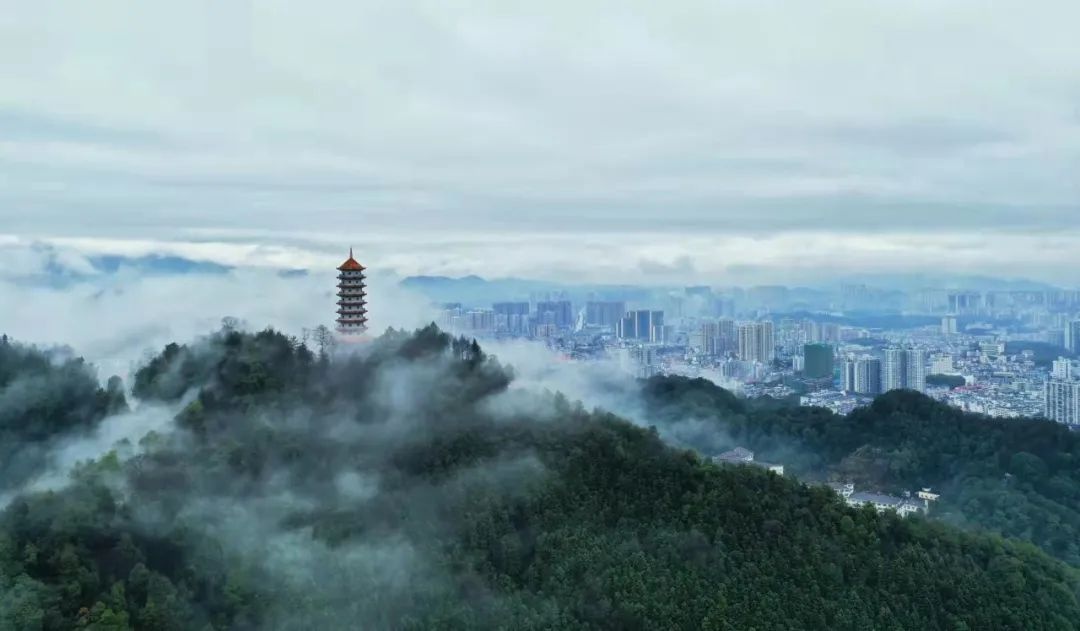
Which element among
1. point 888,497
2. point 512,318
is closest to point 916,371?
point 512,318

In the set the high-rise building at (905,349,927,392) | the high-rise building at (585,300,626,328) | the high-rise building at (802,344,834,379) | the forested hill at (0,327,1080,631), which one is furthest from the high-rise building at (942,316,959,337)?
the forested hill at (0,327,1080,631)

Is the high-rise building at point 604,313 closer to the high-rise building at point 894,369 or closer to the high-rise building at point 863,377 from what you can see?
the high-rise building at point 863,377

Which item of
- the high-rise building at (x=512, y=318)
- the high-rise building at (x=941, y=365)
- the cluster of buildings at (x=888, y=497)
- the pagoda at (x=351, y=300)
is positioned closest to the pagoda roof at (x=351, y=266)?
the pagoda at (x=351, y=300)

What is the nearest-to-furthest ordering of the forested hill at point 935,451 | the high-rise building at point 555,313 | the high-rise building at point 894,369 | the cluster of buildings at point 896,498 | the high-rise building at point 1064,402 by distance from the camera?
the forested hill at point 935,451
the cluster of buildings at point 896,498
the high-rise building at point 1064,402
the high-rise building at point 894,369
the high-rise building at point 555,313

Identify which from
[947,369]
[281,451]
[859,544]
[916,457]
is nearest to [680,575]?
[859,544]

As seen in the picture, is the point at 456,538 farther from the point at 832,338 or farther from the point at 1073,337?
the point at 1073,337

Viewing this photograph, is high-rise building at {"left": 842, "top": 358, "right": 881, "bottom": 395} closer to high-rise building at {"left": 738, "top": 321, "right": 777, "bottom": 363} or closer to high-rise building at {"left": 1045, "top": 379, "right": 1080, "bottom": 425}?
high-rise building at {"left": 738, "top": 321, "right": 777, "bottom": 363}

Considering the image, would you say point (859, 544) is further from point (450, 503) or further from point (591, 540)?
point (450, 503)
